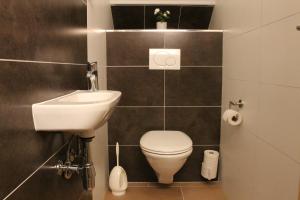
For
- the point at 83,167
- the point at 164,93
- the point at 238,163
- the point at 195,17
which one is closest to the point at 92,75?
the point at 83,167

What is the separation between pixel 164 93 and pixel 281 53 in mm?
1150

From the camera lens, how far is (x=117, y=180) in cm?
200

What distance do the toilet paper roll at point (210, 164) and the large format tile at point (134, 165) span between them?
455mm

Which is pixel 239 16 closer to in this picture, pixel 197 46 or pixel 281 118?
pixel 197 46

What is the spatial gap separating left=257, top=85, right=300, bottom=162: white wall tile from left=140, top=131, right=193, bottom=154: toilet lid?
542mm

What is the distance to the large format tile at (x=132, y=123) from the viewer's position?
84.5 inches

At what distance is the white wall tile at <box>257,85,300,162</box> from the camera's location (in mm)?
987

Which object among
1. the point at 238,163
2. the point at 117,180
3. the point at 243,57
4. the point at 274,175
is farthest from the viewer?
the point at 117,180

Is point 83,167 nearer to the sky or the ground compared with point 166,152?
nearer to the sky

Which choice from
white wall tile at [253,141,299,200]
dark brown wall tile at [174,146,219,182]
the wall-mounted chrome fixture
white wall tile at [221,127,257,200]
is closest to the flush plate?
white wall tile at [221,127,257,200]

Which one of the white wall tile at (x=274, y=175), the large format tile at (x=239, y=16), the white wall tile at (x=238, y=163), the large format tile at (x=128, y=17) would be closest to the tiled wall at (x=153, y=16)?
the large format tile at (x=128, y=17)

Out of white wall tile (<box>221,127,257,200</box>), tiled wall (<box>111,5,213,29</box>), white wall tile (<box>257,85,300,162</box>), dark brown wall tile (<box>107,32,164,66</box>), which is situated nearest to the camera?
white wall tile (<box>257,85,300,162</box>)

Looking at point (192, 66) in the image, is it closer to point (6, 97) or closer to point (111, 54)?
point (111, 54)

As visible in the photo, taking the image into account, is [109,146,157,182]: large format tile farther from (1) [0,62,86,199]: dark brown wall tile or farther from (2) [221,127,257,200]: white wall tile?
(1) [0,62,86,199]: dark brown wall tile
